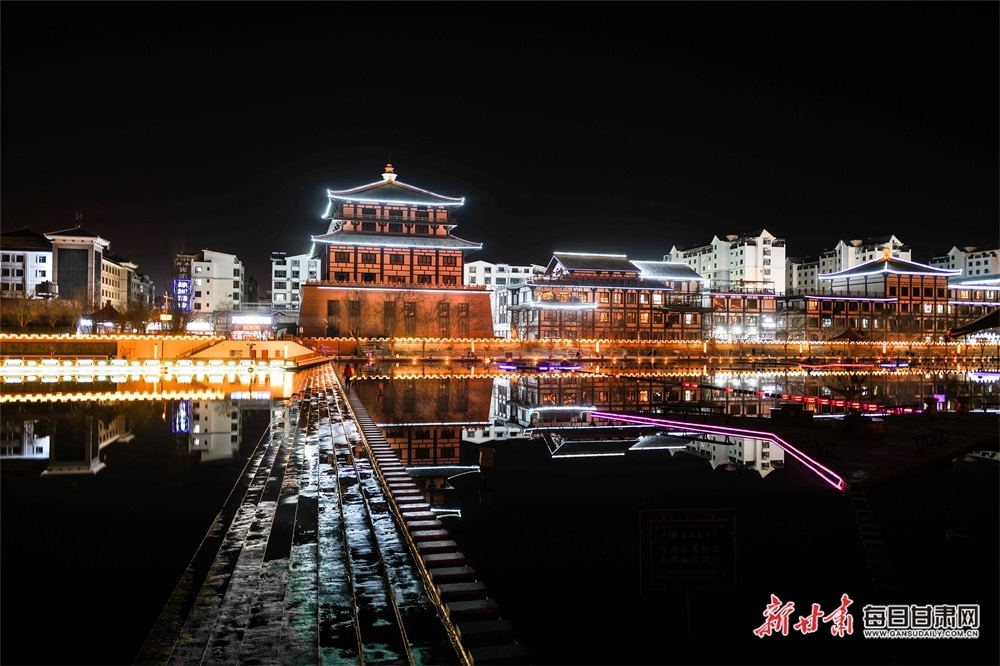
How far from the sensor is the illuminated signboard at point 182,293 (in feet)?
210

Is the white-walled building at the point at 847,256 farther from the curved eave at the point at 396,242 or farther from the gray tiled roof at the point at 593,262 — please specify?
the curved eave at the point at 396,242

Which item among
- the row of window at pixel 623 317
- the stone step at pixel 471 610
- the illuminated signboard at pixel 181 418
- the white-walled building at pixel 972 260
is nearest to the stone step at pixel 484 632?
the stone step at pixel 471 610

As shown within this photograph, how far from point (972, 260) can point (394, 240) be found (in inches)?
3494

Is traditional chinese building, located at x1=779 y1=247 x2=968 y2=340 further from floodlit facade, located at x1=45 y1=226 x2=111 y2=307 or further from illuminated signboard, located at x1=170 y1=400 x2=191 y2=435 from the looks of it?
floodlit facade, located at x1=45 y1=226 x2=111 y2=307

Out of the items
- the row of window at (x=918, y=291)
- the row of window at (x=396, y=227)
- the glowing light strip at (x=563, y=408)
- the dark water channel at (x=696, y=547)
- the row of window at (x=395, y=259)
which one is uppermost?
the row of window at (x=396, y=227)

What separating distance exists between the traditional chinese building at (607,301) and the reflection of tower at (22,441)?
1721 inches

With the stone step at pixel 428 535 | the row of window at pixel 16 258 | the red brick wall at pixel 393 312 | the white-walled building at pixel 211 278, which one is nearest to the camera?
the stone step at pixel 428 535

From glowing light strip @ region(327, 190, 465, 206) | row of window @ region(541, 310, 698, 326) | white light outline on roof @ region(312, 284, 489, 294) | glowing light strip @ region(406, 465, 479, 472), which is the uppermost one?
glowing light strip @ region(327, 190, 465, 206)

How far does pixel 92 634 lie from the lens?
4.75m

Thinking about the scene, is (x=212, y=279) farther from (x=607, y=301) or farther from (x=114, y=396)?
(x=114, y=396)

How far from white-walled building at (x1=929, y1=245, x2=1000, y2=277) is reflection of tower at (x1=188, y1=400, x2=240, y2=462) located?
4120 inches

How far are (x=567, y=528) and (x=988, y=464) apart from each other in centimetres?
902

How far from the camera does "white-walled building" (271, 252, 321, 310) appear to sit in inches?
3255

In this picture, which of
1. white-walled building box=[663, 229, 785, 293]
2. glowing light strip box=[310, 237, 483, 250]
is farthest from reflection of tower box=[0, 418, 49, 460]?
white-walled building box=[663, 229, 785, 293]
